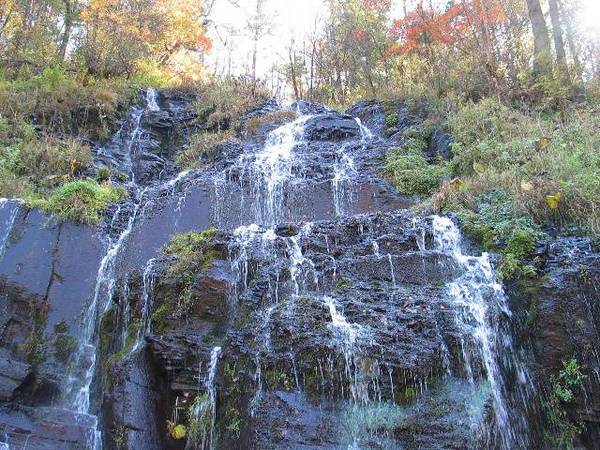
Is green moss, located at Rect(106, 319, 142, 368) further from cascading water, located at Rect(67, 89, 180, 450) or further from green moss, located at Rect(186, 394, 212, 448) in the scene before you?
green moss, located at Rect(186, 394, 212, 448)

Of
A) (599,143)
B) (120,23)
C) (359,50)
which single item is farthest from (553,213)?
(120,23)

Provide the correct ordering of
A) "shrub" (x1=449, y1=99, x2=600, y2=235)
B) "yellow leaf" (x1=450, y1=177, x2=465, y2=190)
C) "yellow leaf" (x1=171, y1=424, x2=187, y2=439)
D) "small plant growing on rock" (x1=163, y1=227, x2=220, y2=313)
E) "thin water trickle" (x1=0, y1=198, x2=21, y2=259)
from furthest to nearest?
"yellow leaf" (x1=450, y1=177, x2=465, y2=190), "thin water trickle" (x1=0, y1=198, x2=21, y2=259), "shrub" (x1=449, y1=99, x2=600, y2=235), "small plant growing on rock" (x1=163, y1=227, x2=220, y2=313), "yellow leaf" (x1=171, y1=424, x2=187, y2=439)

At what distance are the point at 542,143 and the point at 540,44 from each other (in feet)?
16.4

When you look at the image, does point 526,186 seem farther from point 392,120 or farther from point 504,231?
point 392,120

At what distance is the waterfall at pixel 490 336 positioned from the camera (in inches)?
235

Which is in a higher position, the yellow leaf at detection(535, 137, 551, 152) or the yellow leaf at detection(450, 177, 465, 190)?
the yellow leaf at detection(535, 137, 551, 152)

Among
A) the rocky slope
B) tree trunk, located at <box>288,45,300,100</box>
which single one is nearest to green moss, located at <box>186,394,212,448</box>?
the rocky slope

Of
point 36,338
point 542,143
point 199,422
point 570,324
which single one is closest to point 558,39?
point 542,143

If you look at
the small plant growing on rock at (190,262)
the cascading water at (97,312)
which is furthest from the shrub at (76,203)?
the small plant growing on rock at (190,262)

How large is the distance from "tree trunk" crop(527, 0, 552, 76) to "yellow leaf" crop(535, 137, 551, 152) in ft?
11.9

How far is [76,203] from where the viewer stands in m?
10.2

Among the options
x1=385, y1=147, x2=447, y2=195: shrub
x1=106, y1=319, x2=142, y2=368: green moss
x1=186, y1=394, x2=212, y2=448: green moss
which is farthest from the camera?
x1=385, y1=147, x2=447, y2=195: shrub

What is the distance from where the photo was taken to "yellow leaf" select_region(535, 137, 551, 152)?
10305 millimetres

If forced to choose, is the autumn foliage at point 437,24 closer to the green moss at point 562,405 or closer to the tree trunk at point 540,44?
the tree trunk at point 540,44
